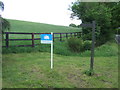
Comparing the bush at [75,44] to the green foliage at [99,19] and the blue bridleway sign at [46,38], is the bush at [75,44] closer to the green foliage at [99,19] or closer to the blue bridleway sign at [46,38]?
the green foliage at [99,19]

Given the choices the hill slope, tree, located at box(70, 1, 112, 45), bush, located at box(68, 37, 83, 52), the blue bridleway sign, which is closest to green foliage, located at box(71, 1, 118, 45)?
tree, located at box(70, 1, 112, 45)

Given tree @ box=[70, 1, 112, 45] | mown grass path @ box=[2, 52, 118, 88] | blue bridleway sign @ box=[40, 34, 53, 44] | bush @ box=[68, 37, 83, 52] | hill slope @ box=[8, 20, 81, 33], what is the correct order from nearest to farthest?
mown grass path @ box=[2, 52, 118, 88], blue bridleway sign @ box=[40, 34, 53, 44], bush @ box=[68, 37, 83, 52], tree @ box=[70, 1, 112, 45], hill slope @ box=[8, 20, 81, 33]

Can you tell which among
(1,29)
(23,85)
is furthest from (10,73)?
(1,29)

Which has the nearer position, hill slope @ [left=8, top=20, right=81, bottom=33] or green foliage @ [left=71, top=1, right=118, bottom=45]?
green foliage @ [left=71, top=1, right=118, bottom=45]

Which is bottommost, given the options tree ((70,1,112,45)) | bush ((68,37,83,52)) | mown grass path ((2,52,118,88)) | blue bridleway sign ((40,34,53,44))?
mown grass path ((2,52,118,88))

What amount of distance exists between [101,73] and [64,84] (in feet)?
6.76

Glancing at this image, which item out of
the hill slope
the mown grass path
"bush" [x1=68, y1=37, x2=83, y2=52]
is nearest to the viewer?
the mown grass path

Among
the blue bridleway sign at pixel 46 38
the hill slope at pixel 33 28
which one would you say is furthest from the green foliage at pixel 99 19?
the hill slope at pixel 33 28

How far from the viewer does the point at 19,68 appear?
6285 mm

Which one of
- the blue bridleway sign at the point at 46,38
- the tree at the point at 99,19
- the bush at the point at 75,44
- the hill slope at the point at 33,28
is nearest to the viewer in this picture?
the blue bridleway sign at the point at 46,38

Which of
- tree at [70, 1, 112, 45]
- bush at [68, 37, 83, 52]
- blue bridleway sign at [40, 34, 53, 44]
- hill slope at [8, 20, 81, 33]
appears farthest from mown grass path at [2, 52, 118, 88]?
hill slope at [8, 20, 81, 33]

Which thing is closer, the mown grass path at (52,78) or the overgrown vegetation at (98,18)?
the mown grass path at (52,78)

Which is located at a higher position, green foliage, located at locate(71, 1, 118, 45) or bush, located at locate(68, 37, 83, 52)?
green foliage, located at locate(71, 1, 118, 45)

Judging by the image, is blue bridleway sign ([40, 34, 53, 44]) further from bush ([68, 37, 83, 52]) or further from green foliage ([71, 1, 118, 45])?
green foliage ([71, 1, 118, 45])
